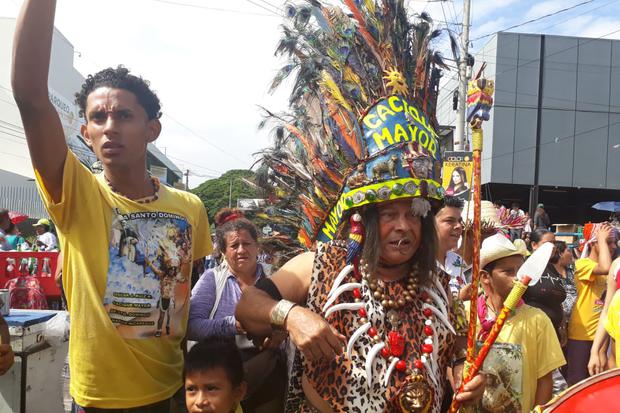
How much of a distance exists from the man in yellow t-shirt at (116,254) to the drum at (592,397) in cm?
127

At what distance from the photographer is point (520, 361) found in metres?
2.24

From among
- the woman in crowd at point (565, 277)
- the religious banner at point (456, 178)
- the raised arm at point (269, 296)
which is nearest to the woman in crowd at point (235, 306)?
the raised arm at point (269, 296)

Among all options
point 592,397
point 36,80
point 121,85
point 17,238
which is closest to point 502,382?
point 592,397

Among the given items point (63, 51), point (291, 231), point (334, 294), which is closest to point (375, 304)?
point (334, 294)

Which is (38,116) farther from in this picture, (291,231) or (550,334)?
(550,334)

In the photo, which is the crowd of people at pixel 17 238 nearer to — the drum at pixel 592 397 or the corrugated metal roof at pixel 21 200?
the drum at pixel 592 397

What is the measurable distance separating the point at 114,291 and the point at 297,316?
0.65 meters

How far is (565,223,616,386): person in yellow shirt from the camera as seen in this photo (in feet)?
14.0

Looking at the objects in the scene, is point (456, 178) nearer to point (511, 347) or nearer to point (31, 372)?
point (511, 347)

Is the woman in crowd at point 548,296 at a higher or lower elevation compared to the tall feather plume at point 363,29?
lower

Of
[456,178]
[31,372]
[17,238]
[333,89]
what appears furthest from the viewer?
[17,238]

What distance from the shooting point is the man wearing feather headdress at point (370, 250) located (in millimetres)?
1648

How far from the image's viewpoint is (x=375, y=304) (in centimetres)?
174

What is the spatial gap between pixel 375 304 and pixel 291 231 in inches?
33.3
